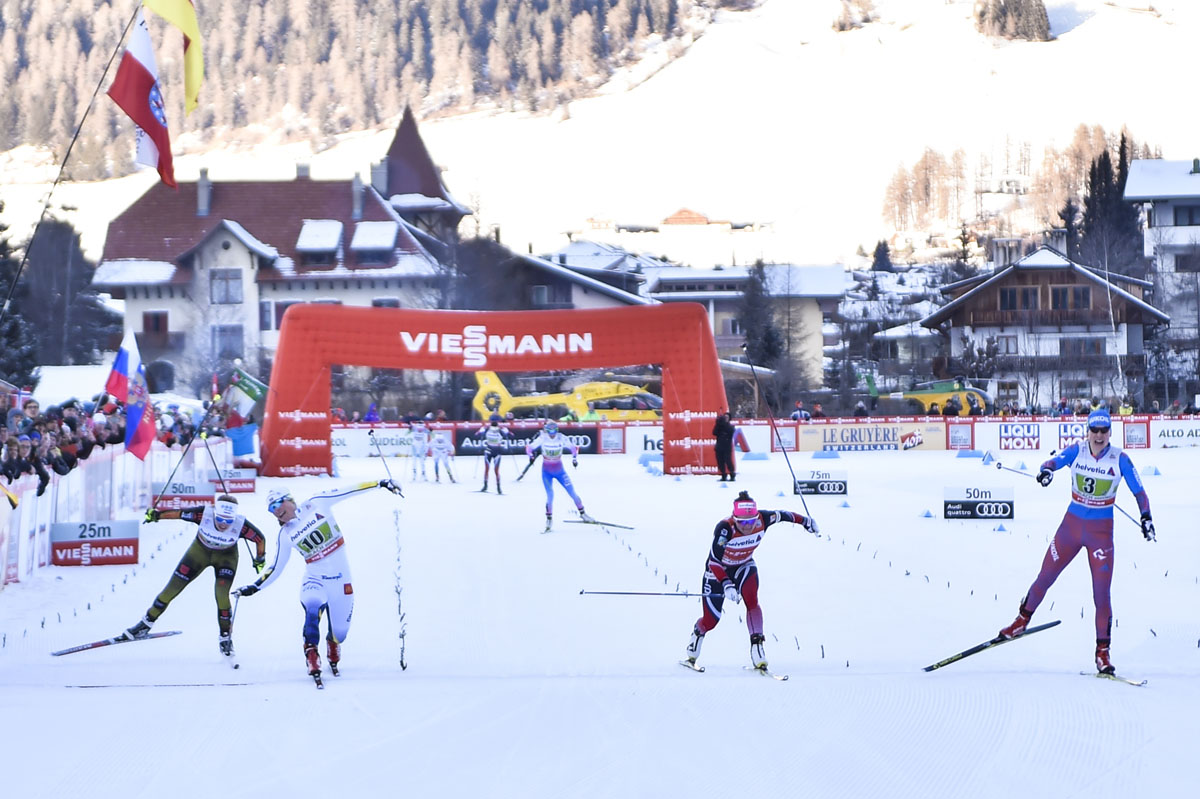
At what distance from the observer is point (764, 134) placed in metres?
187

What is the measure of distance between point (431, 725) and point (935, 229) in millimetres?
164409

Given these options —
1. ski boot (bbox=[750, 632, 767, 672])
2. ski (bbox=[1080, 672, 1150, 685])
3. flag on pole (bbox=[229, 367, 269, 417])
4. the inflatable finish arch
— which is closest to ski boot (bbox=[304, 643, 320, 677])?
ski boot (bbox=[750, 632, 767, 672])

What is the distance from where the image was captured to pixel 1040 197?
155 m

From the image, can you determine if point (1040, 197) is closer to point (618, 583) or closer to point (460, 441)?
point (460, 441)

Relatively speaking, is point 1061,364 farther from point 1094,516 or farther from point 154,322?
point 1094,516

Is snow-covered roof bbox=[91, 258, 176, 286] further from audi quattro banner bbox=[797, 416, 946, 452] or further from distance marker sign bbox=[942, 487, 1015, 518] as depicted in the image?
distance marker sign bbox=[942, 487, 1015, 518]

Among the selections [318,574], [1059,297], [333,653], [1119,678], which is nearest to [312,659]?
[333,653]

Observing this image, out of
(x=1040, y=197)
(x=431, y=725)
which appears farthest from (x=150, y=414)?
(x=1040, y=197)

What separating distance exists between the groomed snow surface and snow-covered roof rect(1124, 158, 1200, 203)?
2307 inches

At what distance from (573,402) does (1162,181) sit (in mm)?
39468

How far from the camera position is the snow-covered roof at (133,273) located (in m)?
65.8

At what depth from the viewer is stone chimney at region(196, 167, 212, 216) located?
69.6 meters

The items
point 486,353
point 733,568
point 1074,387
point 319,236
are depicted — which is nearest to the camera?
point 733,568

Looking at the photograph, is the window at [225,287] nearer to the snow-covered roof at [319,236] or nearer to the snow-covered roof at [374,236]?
the snow-covered roof at [319,236]
